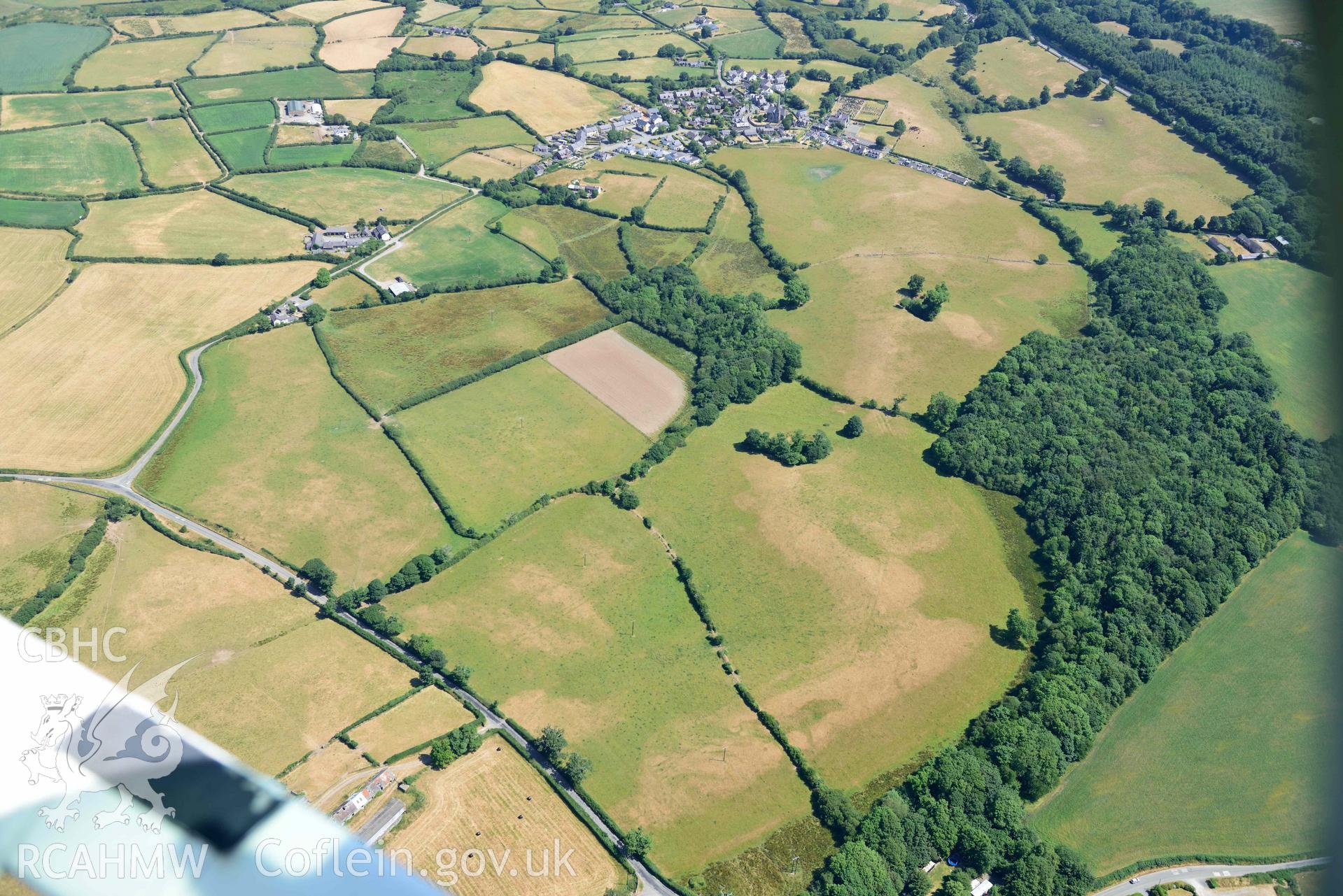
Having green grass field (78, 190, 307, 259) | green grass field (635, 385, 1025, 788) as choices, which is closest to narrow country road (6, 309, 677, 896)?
green grass field (635, 385, 1025, 788)

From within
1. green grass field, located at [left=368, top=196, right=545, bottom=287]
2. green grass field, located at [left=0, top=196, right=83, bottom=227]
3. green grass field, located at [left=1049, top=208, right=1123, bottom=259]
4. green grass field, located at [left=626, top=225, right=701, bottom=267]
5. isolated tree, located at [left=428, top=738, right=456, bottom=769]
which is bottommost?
green grass field, located at [left=0, top=196, right=83, bottom=227]

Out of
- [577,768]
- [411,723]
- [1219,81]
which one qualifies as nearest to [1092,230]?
[1219,81]

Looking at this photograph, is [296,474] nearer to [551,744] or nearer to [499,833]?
[551,744]

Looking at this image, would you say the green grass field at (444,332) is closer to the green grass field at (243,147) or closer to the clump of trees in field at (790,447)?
the clump of trees in field at (790,447)

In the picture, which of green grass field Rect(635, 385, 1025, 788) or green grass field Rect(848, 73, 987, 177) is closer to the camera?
green grass field Rect(635, 385, 1025, 788)

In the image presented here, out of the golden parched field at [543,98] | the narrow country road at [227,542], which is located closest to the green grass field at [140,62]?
the golden parched field at [543,98]

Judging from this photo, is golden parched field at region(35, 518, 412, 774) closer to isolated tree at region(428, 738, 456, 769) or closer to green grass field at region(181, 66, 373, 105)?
isolated tree at region(428, 738, 456, 769)

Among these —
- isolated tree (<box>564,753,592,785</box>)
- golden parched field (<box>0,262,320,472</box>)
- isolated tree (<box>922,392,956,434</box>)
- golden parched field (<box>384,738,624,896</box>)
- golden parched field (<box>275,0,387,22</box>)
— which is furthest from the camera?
golden parched field (<box>275,0,387,22</box>)
